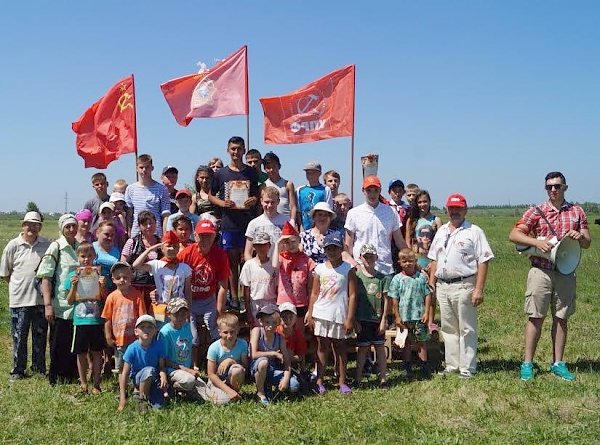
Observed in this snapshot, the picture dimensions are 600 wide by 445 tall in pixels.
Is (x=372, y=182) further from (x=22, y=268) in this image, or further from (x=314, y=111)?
(x=22, y=268)

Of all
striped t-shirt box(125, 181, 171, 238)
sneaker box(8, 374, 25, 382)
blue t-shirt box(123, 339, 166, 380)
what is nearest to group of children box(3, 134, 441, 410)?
blue t-shirt box(123, 339, 166, 380)

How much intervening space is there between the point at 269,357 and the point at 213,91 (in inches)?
233

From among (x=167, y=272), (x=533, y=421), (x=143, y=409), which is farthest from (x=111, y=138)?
(x=533, y=421)

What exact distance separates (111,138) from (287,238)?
211 inches

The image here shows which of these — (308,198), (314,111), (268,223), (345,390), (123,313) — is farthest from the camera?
(314,111)

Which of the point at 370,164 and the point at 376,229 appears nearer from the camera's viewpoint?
the point at 376,229

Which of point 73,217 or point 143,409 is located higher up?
point 73,217

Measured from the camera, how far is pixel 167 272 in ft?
22.9

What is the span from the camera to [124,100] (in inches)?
429

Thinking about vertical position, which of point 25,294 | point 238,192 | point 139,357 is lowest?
point 139,357

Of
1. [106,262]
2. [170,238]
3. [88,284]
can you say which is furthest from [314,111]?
[88,284]

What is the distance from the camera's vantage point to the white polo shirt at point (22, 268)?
25.6ft

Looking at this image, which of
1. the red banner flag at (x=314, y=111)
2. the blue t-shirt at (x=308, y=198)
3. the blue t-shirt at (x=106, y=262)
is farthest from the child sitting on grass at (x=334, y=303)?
the red banner flag at (x=314, y=111)

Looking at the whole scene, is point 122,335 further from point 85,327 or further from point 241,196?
point 241,196
